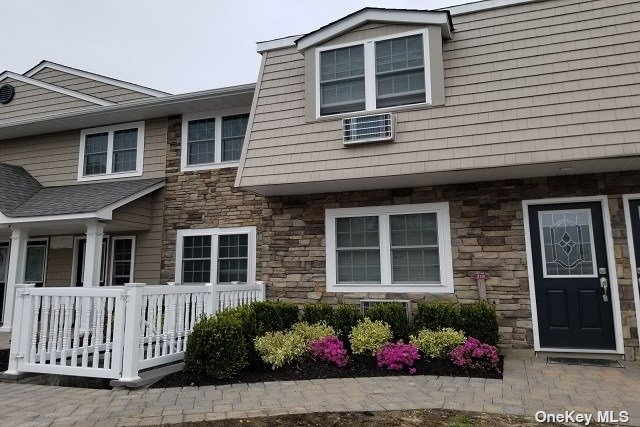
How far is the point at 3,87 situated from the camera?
12.1 meters

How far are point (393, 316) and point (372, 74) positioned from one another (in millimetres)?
3983

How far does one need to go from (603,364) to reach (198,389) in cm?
533

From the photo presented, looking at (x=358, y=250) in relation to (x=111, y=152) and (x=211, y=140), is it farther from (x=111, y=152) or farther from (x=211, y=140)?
(x=111, y=152)

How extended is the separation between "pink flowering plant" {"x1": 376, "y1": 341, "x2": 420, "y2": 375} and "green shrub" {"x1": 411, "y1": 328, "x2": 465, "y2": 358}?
0.48 ft

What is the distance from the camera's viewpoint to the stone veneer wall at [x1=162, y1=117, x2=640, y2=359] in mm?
6777

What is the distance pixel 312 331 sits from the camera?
659 cm

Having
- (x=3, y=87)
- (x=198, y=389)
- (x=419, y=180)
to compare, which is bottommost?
(x=198, y=389)

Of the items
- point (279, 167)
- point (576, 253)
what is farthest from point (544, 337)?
point (279, 167)

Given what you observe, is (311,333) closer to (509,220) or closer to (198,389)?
(198,389)

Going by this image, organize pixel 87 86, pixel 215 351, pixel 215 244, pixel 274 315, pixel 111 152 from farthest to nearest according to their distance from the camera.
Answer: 1. pixel 87 86
2. pixel 111 152
3. pixel 215 244
4. pixel 274 315
5. pixel 215 351

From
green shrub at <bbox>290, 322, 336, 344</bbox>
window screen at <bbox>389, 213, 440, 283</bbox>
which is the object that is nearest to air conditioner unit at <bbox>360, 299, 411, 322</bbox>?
window screen at <bbox>389, 213, 440, 283</bbox>

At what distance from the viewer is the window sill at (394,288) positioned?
7.39m

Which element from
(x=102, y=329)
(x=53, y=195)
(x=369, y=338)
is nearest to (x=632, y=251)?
(x=369, y=338)

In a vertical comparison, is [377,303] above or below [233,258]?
below
